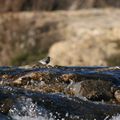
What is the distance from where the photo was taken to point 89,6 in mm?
27953

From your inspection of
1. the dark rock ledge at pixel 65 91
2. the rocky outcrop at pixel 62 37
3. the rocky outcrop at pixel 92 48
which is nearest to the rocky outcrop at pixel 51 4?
the rocky outcrop at pixel 62 37

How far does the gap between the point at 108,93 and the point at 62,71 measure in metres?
0.85

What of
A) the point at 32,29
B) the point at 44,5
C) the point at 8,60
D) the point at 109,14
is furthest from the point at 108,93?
the point at 44,5

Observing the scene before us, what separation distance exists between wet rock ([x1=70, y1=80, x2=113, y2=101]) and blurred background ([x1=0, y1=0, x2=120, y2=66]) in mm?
8304

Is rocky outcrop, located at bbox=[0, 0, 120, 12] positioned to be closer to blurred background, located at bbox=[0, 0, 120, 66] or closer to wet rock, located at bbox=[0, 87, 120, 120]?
blurred background, located at bbox=[0, 0, 120, 66]

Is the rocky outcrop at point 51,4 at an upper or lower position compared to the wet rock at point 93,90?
upper

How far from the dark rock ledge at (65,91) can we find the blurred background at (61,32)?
781 cm

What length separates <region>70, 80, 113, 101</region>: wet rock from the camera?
6.46 meters

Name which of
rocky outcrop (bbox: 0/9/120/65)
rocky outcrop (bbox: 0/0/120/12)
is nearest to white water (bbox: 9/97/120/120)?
rocky outcrop (bbox: 0/9/120/65)

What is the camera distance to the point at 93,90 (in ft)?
Result: 21.4

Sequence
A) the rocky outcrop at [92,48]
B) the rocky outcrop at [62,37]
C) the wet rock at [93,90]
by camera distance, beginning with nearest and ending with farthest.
Answer: the wet rock at [93,90] → the rocky outcrop at [92,48] → the rocky outcrop at [62,37]

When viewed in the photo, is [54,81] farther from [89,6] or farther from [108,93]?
[89,6]

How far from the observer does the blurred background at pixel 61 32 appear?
52.7 ft

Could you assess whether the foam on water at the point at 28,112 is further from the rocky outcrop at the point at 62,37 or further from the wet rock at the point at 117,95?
the rocky outcrop at the point at 62,37
